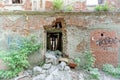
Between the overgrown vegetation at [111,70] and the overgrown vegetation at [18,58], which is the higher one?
the overgrown vegetation at [18,58]

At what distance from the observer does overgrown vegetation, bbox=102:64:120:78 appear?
10.9 m

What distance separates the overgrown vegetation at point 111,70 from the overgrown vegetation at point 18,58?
2848 millimetres

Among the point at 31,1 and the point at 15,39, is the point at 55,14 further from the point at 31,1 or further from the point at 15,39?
the point at 15,39

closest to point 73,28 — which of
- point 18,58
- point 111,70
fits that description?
point 111,70

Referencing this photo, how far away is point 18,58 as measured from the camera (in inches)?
412

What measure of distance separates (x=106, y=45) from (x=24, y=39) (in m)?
3.38

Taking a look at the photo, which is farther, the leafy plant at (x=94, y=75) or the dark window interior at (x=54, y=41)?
the dark window interior at (x=54, y=41)

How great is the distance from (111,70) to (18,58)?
375 cm

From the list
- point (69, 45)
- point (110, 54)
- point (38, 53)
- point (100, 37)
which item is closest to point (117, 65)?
point (110, 54)

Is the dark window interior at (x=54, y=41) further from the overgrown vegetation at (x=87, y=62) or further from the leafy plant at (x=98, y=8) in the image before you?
the leafy plant at (x=98, y=8)

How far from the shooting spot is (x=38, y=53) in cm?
1120

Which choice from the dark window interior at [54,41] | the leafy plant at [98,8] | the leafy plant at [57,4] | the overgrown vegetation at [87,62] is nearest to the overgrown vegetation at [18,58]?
the dark window interior at [54,41]

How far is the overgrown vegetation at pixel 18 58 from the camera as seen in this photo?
10.5m

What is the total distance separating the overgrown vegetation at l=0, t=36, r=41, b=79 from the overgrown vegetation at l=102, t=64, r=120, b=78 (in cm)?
285
